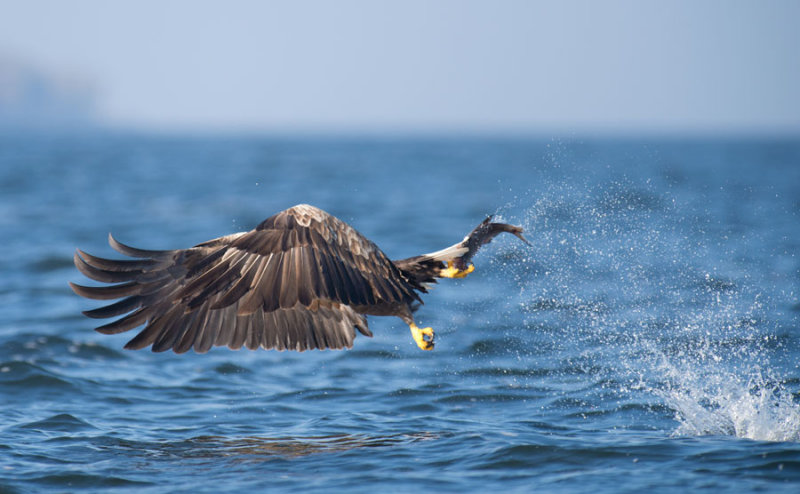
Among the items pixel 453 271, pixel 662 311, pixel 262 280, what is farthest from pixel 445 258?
pixel 662 311

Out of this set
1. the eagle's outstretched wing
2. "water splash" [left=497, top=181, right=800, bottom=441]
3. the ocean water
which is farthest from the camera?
"water splash" [left=497, top=181, right=800, bottom=441]

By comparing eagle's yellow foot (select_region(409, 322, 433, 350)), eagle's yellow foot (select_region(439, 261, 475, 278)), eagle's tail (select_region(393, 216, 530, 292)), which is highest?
eagle's tail (select_region(393, 216, 530, 292))

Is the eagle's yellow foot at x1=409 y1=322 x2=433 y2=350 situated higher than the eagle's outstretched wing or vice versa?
the eagle's outstretched wing

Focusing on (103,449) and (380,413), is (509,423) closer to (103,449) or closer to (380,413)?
(380,413)

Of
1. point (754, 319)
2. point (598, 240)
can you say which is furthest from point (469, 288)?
point (754, 319)

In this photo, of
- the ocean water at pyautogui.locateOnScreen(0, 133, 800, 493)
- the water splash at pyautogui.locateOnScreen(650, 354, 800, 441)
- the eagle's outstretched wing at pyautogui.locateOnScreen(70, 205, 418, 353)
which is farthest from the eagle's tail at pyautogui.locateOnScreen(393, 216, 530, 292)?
the water splash at pyautogui.locateOnScreen(650, 354, 800, 441)

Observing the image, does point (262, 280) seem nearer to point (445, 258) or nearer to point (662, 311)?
point (445, 258)

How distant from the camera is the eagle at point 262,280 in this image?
17.5 feet

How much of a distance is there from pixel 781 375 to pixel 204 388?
15.2ft

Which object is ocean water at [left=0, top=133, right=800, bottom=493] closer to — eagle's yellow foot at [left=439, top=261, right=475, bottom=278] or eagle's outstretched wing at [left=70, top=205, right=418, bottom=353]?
eagle's outstretched wing at [left=70, top=205, right=418, bottom=353]

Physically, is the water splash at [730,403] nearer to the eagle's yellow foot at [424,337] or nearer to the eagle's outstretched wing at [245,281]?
the eagle's yellow foot at [424,337]

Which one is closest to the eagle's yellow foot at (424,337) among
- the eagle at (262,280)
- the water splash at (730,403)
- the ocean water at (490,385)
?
the eagle at (262,280)

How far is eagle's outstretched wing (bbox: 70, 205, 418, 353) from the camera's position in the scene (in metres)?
5.34

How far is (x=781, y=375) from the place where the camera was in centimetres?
751
